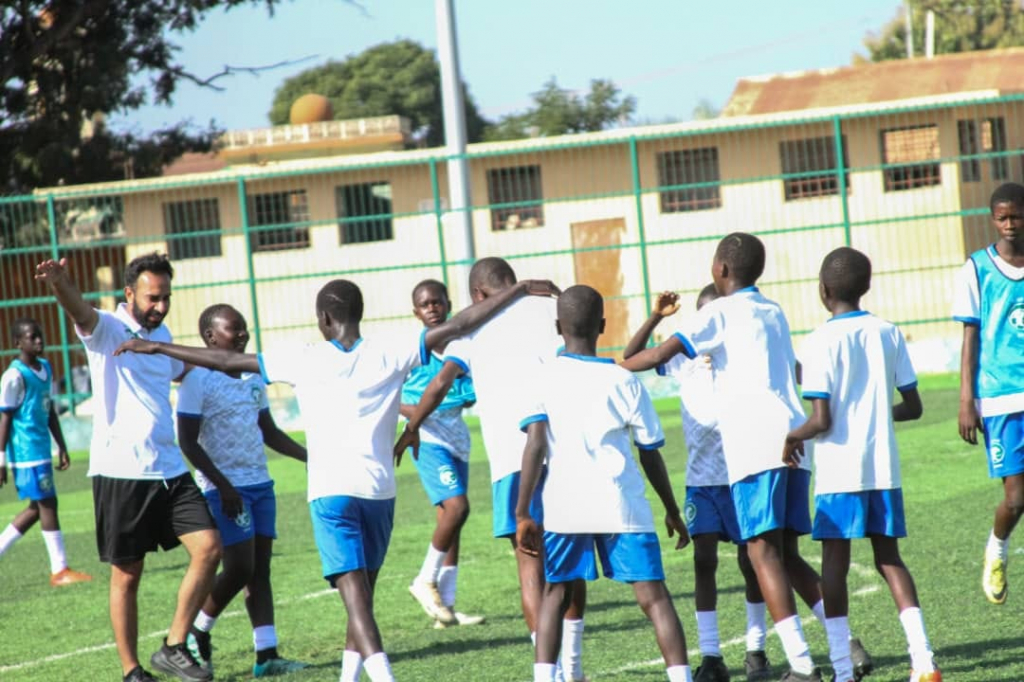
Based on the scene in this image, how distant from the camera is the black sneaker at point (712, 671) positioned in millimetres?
6387

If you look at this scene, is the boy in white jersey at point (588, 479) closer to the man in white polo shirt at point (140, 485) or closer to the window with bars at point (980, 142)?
the man in white polo shirt at point (140, 485)

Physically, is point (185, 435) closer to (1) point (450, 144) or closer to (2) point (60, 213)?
(1) point (450, 144)

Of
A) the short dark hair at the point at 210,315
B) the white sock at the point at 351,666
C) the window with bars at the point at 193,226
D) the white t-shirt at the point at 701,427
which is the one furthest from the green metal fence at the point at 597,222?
the white sock at the point at 351,666

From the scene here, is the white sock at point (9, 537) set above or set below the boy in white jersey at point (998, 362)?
below

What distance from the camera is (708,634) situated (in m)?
6.46

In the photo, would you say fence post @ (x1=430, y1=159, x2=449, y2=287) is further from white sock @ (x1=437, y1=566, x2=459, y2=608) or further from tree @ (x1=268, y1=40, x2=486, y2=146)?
tree @ (x1=268, y1=40, x2=486, y2=146)

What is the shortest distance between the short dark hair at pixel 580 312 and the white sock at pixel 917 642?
5.72 feet

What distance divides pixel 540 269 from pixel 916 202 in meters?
6.49

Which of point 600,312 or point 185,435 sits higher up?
point 600,312

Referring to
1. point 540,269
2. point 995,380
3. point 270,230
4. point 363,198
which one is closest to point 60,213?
point 270,230

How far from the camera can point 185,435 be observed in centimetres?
755

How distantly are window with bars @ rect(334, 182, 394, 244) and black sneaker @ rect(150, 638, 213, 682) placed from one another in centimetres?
1426

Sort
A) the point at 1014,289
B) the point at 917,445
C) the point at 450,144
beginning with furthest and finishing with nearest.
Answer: the point at 450,144 < the point at 917,445 < the point at 1014,289

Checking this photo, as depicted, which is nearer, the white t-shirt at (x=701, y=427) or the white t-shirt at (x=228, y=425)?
the white t-shirt at (x=701, y=427)
